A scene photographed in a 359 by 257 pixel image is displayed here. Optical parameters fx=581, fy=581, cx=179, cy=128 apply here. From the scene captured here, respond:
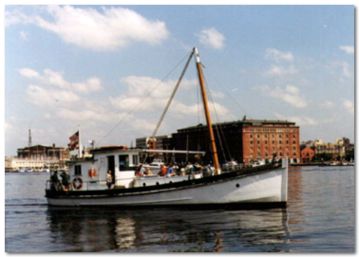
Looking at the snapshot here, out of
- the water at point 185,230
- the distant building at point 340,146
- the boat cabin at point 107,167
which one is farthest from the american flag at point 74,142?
the distant building at point 340,146

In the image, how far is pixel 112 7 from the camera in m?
15.3

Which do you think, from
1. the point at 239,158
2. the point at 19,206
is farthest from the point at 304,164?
the point at 19,206

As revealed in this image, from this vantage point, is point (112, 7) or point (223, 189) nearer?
point (112, 7)

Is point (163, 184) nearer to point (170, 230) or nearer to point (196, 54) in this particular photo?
point (170, 230)

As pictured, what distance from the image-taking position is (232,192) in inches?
872

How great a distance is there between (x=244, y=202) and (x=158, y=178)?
4047 millimetres

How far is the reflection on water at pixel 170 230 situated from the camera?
15211mm

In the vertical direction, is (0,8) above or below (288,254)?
above

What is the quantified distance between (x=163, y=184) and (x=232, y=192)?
9.44ft

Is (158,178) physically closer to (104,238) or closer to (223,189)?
(223,189)

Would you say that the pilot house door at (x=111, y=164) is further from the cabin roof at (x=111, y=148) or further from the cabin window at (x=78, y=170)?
the cabin window at (x=78, y=170)

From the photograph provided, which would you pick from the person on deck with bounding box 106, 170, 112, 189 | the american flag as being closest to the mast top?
the american flag

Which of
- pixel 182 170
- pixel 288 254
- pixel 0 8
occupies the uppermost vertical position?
pixel 0 8

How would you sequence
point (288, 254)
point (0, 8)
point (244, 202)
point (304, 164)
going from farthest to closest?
point (304, 164) → point (244, 202) → point (0, 8) → point (288, 254)
